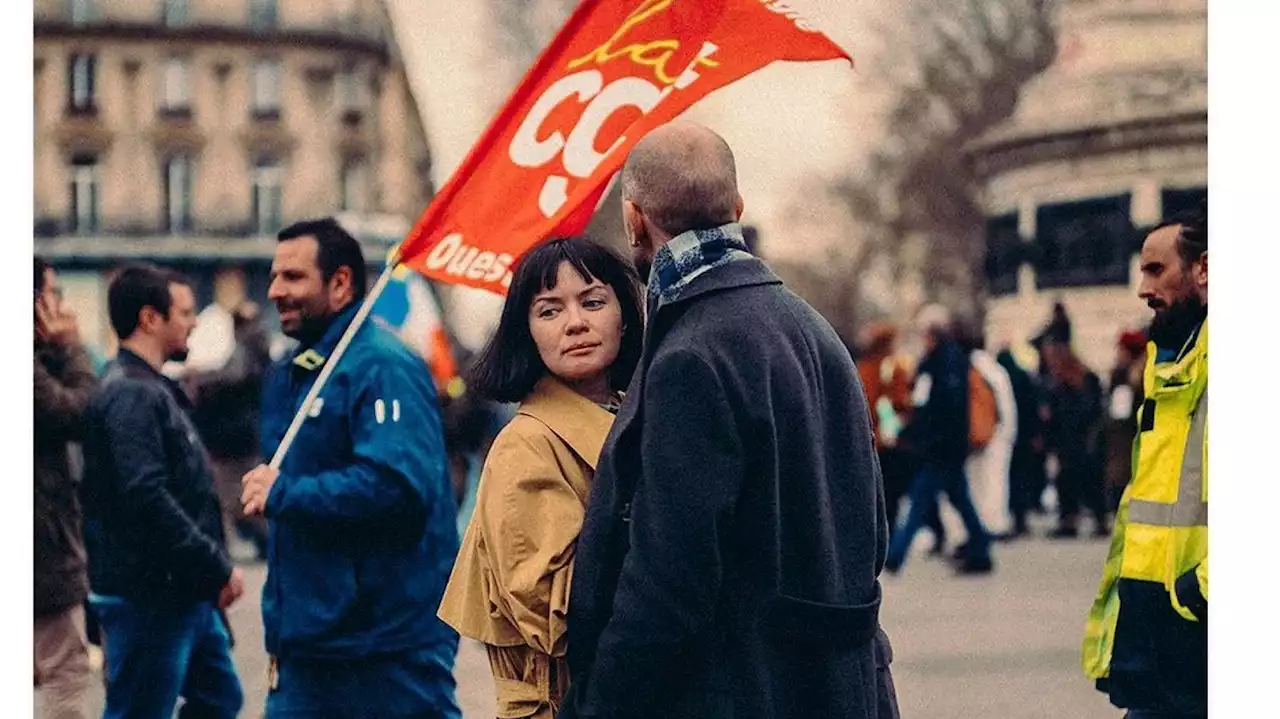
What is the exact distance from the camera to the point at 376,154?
2823 centimetres

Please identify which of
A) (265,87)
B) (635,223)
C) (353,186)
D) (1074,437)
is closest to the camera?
(635,223)

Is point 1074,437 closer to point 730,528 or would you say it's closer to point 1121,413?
point 1121,413

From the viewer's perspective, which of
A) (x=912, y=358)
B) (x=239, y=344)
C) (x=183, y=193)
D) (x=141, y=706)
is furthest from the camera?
(x=183, y=193)

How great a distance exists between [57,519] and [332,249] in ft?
4.75

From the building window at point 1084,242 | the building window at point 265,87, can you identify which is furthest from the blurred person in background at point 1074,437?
the building window at point 265,87

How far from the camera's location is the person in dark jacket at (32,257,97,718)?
18.6ft

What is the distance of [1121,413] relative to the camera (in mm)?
13148

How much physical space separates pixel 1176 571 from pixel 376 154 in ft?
80.9

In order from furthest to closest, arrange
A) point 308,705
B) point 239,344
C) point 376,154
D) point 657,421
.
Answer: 1. point 376,154
2. point 239,344
3. point 308,705
4. point 657,421

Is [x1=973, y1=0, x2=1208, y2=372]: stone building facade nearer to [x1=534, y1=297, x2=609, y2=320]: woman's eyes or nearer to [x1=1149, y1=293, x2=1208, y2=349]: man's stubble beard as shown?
[x1=1149, y1=293, x2=1208, y2=349]: man's stubble beard

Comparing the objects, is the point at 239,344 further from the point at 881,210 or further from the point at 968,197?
the point at 881,210

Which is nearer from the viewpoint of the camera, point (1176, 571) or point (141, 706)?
point (1176, 571)

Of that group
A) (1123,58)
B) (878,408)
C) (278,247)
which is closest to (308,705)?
(278,247)

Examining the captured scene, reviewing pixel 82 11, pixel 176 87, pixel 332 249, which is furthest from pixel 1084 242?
pixel 332 249
